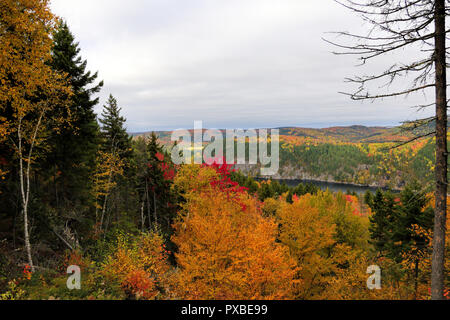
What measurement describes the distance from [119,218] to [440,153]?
90.2ft

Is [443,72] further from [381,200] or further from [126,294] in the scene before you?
[381,200]

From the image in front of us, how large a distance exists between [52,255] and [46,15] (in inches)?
532

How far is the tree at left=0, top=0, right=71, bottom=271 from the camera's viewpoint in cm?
933

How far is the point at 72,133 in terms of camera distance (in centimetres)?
1770

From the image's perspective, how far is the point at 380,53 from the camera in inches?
265

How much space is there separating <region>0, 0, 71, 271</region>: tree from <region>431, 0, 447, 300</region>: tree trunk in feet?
50.9

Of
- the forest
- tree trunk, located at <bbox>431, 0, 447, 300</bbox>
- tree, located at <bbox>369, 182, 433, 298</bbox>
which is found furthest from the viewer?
tree, located at <bbox>369, 182, 433, 298</bbox>

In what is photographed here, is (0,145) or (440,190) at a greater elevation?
(0,145)

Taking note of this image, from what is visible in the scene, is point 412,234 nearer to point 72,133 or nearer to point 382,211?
point 382,211

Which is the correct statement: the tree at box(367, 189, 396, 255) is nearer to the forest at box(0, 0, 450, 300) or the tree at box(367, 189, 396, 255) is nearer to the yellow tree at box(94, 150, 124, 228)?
the forest at box(0, 0, 450, 300)

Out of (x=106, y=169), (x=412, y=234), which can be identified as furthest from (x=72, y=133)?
(x=412, y=234)

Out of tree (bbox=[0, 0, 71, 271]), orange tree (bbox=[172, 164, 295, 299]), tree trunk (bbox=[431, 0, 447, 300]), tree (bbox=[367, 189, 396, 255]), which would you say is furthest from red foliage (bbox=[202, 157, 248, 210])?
tree trunk (bbox=[431, 0, 447, 300])

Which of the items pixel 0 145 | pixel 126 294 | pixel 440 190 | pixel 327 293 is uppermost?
pixel 0 145
